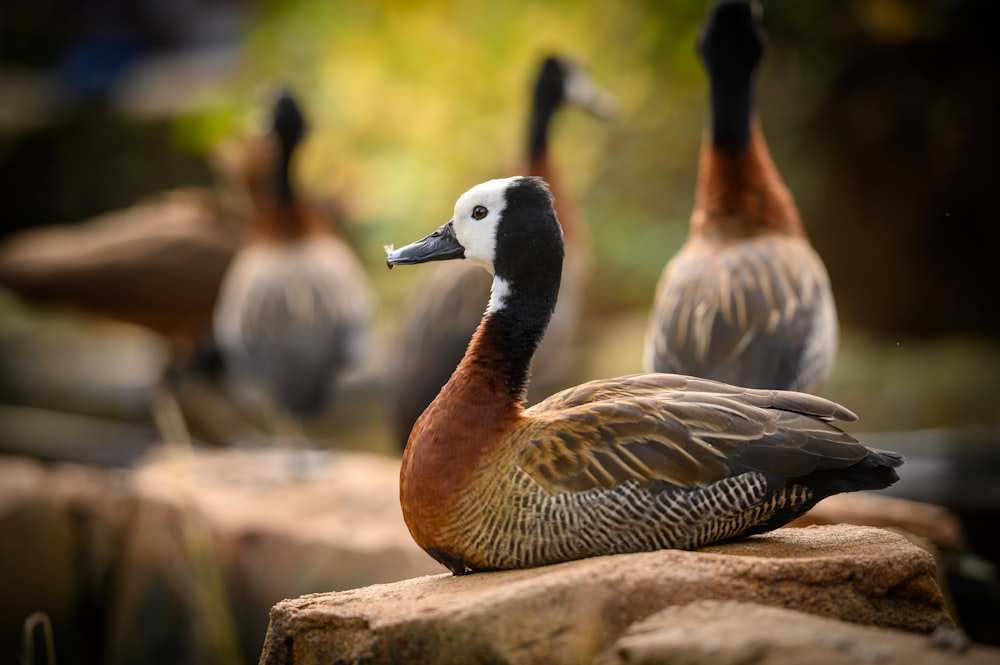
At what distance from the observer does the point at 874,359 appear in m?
8.55

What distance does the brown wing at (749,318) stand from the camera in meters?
3.68

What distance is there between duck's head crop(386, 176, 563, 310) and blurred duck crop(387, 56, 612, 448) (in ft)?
7.53

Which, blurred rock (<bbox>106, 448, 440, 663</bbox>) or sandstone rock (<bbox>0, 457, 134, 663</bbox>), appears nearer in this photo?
blurred rock (<bbox>106, 448, 440, 663</bbox>)

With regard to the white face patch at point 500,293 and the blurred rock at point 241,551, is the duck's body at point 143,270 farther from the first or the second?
the white face patch at point 500,293

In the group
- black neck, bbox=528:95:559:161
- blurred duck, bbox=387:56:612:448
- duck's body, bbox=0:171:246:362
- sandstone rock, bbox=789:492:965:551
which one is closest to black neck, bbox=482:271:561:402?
sandstone rock, bbox=789:492:965:551

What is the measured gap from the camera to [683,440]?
251 cm

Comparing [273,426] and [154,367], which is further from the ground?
[154,367]

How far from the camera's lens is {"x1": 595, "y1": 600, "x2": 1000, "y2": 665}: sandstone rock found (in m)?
1.89

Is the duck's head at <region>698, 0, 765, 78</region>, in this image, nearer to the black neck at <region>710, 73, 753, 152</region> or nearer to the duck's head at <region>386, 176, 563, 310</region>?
the black neck at <region>710, 73, 753, 152</region>

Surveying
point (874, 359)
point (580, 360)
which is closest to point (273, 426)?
point (580, 360)

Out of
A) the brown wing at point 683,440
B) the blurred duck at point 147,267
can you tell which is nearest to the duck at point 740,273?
the brown wing at point 683,440

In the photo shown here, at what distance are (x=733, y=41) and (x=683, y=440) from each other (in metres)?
2.49

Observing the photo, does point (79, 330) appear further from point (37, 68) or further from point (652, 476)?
point (652, 476)

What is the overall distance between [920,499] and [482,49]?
222 inches
